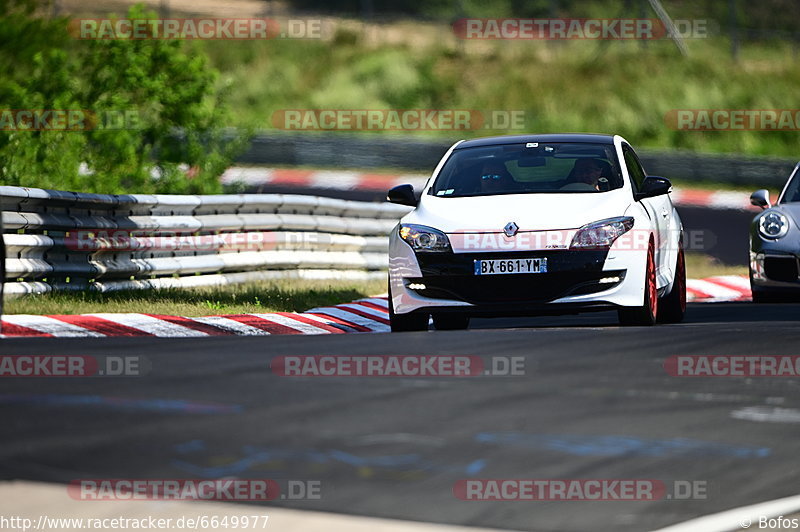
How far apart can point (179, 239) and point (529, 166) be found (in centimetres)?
416

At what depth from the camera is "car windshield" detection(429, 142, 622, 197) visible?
35.1 ft

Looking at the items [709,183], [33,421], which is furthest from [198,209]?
[709,183]

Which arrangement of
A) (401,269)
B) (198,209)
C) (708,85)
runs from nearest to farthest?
(401,269)
(198,209)
(708,85)

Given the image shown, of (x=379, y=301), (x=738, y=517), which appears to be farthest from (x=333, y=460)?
(x=379, y=301)

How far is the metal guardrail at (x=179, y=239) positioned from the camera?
36.2 feet

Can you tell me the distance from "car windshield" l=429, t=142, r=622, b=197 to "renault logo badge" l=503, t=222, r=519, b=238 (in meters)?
0.75

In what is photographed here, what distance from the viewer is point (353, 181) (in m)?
28.7

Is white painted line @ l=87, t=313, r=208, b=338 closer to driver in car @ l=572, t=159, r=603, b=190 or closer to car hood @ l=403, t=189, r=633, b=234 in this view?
car hood @ l=403, t=189, r=633, b=234

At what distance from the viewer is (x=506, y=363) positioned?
25.5 ft

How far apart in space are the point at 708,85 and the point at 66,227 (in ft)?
92.1

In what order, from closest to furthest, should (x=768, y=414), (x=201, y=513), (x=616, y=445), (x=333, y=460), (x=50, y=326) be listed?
(x=201, y=513) → (x=333, y=460) → (x=616, y=445) → (x=768, y=414) → (x=50, y=326)

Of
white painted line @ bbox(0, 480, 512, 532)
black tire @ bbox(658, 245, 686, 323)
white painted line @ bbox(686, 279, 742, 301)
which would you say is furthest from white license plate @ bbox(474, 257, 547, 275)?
white painted line @ bbox(686, 279, 742, 301)

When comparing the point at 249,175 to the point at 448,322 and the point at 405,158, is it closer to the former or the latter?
the point at 405,158

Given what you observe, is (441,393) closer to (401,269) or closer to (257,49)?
(401,269)
